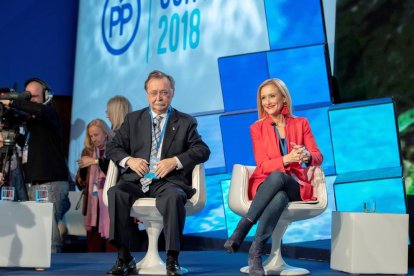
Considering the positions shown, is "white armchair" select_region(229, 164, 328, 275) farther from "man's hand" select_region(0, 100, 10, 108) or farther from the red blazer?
"man's hand" select_region(0, 100, 10, 108)

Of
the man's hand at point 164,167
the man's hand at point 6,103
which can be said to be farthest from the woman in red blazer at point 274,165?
the man's hand at point 6,103

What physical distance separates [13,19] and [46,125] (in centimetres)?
244

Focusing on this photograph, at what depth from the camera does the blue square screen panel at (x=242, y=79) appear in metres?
5.45

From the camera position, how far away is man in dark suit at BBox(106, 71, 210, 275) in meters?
3.87

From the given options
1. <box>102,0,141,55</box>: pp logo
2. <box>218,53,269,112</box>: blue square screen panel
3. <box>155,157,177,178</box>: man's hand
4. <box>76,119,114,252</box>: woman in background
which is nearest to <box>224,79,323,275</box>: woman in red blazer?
<box>155,157,177,178</box>: man's hand

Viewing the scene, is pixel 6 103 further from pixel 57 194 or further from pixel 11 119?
pixel 57 194

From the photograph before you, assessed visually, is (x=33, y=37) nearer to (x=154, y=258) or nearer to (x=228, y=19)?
(x=228, y=19)

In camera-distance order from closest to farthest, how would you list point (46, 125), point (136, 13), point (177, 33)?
point (46, 125) < point (177, 33) < point (136, 13)

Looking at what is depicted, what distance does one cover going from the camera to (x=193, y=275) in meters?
3.93

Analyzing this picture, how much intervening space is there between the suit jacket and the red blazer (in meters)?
0.29

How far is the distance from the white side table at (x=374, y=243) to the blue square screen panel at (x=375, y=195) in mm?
559

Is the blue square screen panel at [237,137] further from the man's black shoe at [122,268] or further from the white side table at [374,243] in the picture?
the man's black shoe at [122,268]

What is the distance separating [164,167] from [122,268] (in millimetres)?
572

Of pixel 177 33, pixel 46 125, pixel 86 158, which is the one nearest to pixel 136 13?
pixel 177 33
